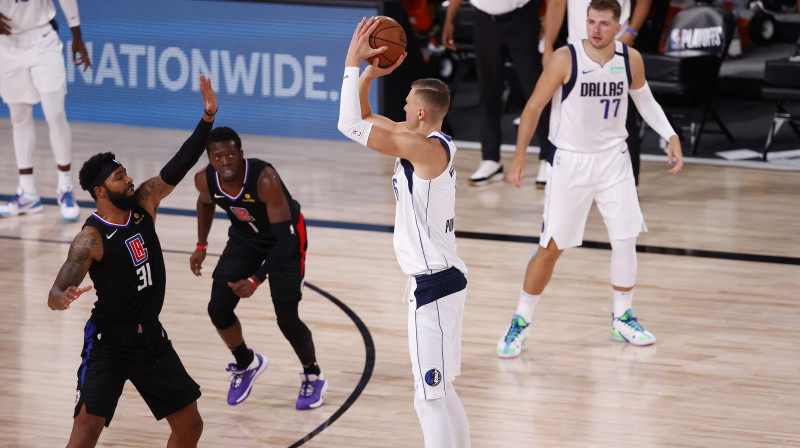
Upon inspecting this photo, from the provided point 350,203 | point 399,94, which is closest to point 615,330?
point 350,203

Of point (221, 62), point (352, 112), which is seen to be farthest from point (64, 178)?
point (352, 112)

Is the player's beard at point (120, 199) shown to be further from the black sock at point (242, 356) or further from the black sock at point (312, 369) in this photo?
the black sock at point (312, 369)

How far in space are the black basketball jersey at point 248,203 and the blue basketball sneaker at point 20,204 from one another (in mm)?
3775

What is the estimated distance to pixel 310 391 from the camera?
503 centimetres

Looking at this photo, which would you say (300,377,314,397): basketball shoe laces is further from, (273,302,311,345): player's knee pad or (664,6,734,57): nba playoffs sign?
(664,6,734,57): nba playoffs sign

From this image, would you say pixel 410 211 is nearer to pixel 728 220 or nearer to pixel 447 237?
pixel 447 237

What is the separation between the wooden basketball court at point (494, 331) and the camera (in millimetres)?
4832

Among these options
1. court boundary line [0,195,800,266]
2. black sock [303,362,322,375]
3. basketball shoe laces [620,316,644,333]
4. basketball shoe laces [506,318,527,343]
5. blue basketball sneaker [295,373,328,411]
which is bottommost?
court boundary line [0,195,800,266]

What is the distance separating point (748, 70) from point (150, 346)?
10.3 metres

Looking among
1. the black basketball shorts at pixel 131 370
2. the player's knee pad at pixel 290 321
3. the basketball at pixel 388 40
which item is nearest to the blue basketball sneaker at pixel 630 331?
the player's knee pad at pixel 290 321

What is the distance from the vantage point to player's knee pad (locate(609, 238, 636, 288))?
18.4 feet

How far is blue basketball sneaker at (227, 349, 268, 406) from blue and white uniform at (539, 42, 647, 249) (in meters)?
1.65

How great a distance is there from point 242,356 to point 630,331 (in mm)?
2166

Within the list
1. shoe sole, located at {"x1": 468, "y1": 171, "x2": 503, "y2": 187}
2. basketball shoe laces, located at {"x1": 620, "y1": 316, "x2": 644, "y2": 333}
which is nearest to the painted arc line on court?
basketball shoe laces, located at {"x1": 620, "y1": 316, "x2": 644, "y2": 333}
